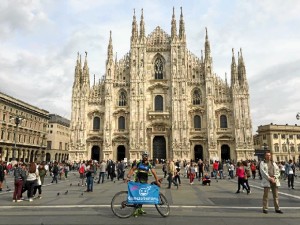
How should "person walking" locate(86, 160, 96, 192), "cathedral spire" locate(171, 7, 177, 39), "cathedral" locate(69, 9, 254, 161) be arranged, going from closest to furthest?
"person walking" locate(86, 160, 96, 192), "cathedral" locate(69, 9, 254, 161), "cathedral spire" locate(171, 7, 177, 39)

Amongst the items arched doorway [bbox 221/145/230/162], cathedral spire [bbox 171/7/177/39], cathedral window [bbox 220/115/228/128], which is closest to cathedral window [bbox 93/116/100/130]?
cathedral spire [bbox 171/7/177/39]

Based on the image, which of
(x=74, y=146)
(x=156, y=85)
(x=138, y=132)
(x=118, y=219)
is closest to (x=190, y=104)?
(x=156, y=85)

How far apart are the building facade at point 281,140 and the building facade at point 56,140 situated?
4873 cm

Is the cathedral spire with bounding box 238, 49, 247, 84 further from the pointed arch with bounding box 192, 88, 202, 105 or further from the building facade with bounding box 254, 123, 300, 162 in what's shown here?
the building facade with bounding box 254, 123, 300, 162

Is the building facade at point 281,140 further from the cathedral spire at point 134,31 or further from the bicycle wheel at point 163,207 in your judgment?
the bicycle wheel at point 163,207

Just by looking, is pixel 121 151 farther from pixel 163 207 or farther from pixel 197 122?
pixel 163 207

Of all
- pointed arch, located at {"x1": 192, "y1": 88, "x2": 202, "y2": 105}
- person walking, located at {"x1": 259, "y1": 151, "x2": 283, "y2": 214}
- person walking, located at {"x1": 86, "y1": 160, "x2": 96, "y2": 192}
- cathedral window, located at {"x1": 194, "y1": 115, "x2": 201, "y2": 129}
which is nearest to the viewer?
person walking, located at {"x1": 259, "y1": 151, "x2": 283, "y2": 214}

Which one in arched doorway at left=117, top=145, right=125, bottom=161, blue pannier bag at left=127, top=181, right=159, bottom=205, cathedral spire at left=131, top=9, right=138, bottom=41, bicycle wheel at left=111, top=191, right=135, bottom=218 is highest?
cathedral spire at left=131, top=9, right=138, bottom=41

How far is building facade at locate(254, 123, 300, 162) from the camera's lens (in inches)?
2721

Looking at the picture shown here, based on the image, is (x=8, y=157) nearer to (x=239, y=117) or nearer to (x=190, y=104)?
(x=190, y=104)

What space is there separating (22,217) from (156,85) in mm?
38393

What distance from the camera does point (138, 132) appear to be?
142ft

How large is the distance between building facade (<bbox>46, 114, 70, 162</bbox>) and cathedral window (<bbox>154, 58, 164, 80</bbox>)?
34.3 metres

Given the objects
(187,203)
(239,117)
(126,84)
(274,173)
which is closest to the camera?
(274,173)
